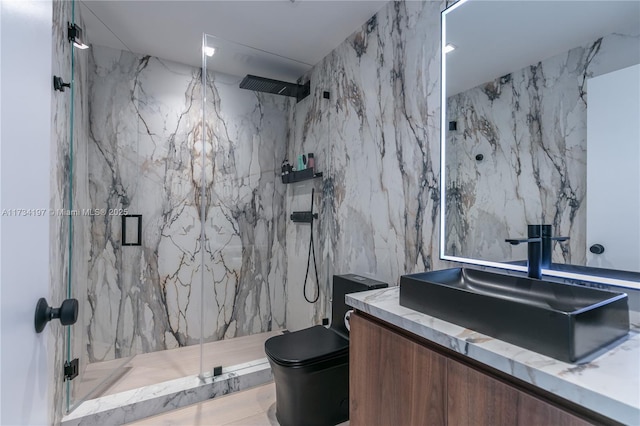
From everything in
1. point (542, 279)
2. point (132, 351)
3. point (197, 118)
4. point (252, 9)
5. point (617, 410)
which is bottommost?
point (132, 351)

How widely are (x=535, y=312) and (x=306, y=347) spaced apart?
135cm

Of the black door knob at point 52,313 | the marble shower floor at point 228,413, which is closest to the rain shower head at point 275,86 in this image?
the black door knob at point 52,313

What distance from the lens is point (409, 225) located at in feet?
5.92

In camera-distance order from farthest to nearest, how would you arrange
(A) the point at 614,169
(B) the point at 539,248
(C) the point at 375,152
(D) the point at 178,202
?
(D) the point at 178,202
(C) the point at 375,152
(B) the point at 539,248
(A) the point at 614,169

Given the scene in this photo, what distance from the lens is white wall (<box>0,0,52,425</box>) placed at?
0.58 metres

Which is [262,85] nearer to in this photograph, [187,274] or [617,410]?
[187,274]

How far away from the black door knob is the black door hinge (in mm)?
1522

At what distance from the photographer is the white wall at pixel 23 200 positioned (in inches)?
22.7

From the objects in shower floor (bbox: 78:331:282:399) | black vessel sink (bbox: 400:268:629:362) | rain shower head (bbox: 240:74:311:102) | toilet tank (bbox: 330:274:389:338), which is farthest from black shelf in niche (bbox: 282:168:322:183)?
black vessel sink (bbox: 400:268:629:362)

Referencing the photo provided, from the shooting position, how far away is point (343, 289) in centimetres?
209

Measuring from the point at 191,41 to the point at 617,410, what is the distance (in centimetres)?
311

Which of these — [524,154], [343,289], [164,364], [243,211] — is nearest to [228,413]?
[164,364]

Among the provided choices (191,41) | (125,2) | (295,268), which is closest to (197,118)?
(191,41)

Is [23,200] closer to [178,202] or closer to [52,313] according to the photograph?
[52,313]
